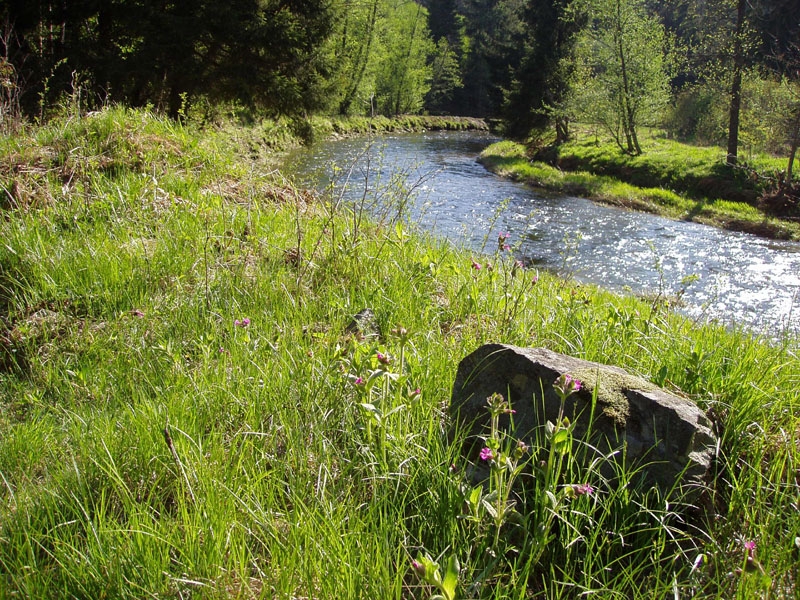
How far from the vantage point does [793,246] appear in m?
12.0

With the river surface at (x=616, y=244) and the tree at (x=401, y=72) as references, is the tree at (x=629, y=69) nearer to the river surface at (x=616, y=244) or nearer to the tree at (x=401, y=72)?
the river surface at (x=616, y=244)

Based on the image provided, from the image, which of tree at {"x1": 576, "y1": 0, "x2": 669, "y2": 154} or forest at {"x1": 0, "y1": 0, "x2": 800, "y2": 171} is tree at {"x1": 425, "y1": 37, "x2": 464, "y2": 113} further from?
tree at {"x1": 576, "y1": 0, "x2": 669, "y2": 154}

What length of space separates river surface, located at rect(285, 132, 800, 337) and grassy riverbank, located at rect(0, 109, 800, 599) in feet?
5.30

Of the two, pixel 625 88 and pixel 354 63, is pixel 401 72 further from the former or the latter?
pixel 625 88

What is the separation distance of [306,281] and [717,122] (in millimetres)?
29190

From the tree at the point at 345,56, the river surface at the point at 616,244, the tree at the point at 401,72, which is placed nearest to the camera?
the river surface at the point at 616,244

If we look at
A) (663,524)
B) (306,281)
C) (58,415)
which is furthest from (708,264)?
(58,415)

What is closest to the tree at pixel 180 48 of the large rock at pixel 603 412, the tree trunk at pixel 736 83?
the large rock at pixel 603 412

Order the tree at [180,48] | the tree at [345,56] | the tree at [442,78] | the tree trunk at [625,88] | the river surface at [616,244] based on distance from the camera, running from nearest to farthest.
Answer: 1. the river surface at [616,244]
2. the tree at [180,48]
3. the tree at [345,56]
4. the tree trunk at [625,88]
5. the tree at [442,78]

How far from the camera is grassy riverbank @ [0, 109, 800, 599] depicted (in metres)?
1.44

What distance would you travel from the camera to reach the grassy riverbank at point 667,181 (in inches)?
569

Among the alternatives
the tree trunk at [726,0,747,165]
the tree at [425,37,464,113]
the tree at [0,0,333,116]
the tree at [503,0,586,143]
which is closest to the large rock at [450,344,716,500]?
the tree at [0,0,333,116]

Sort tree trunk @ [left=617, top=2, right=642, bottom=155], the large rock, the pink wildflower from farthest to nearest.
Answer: tree trunk @ [left=617, top=2, right=642, bottom=155], the large rock, the pink wildflower

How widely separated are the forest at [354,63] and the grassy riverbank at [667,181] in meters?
1.14
